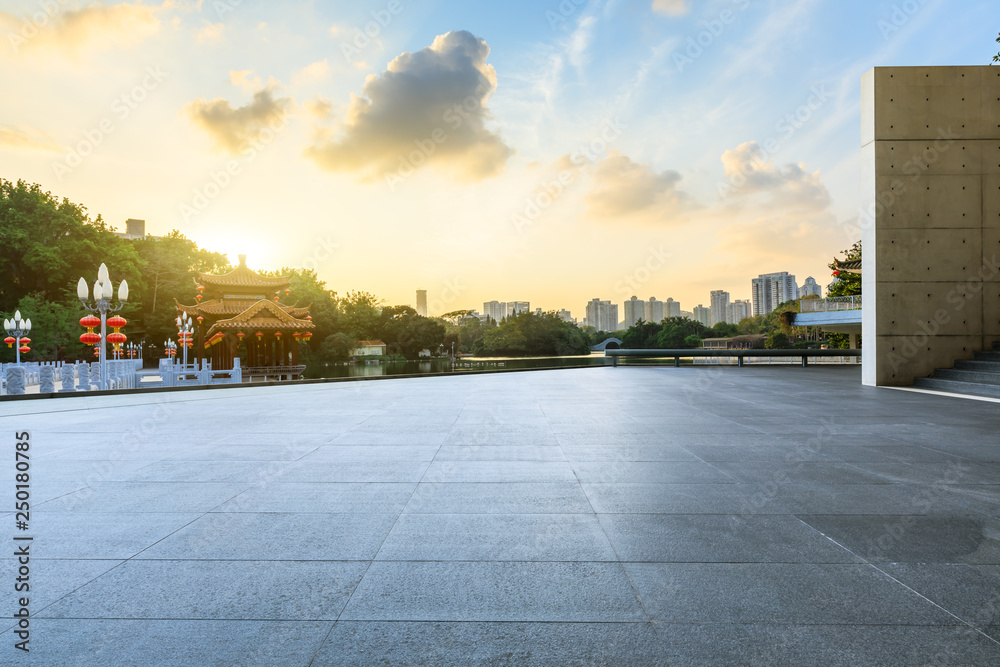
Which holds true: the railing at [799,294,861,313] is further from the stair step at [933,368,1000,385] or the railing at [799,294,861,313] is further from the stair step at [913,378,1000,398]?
the stair step at [913,378,1000,398]

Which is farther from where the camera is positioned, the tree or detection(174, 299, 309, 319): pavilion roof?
the tree

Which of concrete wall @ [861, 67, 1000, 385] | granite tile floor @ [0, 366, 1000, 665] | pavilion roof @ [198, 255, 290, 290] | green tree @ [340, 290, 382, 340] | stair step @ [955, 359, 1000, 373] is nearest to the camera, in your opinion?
granite tile floor @ [0, 366, 1000, 665]

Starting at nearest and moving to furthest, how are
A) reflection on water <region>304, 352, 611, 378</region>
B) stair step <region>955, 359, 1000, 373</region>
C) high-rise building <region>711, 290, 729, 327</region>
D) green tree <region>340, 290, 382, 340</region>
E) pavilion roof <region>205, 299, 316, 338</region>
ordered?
stair step <region>955, 359, 1000, 373</region>
pavilion roof <region>205, 299, 316, 338</region>
reflection on water <region>304, 352, 611, 378</region>
green tree <region>340, 290, 382, 340</region>
high-rise building <region>711, 290, 729, 327</region>

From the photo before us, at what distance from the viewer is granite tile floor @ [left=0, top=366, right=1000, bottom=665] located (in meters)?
1.98

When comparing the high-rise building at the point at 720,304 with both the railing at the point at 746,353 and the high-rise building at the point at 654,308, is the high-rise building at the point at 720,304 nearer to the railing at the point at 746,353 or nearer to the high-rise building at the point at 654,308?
the high-rise building at the point at 654,308

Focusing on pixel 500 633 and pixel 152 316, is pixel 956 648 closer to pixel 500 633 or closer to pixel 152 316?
pixel 500 633

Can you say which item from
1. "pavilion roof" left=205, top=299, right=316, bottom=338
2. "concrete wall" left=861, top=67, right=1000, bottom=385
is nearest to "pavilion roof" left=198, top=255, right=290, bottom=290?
"pavilion roof" left=205, top=299, right=316, bottom=338

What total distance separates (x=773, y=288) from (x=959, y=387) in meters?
88.1

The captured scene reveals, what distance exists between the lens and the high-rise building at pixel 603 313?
333 feet

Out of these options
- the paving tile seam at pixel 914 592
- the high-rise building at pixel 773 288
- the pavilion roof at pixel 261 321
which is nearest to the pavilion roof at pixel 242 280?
the pavilion roof at pixel 261 321

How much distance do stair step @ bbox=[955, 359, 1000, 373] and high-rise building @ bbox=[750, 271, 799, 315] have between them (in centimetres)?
8243

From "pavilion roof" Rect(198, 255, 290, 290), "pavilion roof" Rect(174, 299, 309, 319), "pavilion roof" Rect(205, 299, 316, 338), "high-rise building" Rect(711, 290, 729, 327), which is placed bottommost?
"pavilion roof" Rect(205, 299, 316, 338)

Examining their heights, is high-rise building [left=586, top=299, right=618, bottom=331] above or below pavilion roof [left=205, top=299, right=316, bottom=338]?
above

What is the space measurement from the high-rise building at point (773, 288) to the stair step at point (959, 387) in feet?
272
